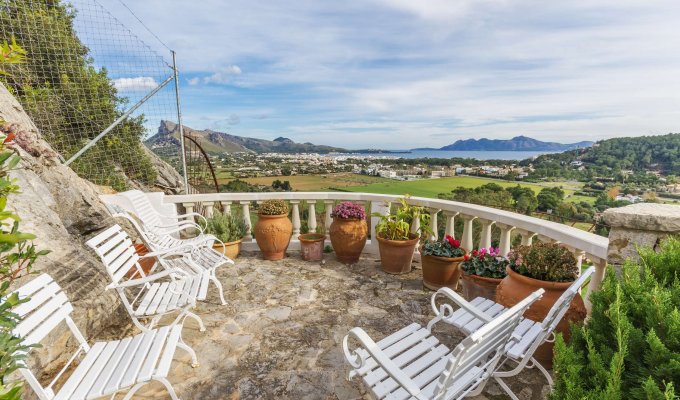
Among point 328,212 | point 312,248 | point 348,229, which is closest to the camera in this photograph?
point 348,229

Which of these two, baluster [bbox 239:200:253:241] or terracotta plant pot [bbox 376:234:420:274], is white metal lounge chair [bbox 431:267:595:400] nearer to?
terracotta plant pot [bbox 376:234:420:274]

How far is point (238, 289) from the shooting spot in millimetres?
3684

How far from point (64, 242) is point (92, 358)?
5.19 feet

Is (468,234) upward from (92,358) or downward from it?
upward

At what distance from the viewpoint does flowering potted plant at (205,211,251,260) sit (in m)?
4.58

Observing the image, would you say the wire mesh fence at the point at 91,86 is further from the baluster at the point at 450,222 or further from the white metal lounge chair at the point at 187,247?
the baluster at the point at 450,222

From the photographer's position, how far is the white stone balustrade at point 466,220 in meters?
2.63

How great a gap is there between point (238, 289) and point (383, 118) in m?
10.6

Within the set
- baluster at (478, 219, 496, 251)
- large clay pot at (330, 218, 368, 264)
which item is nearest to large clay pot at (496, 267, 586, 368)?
baluster at (478, 219, 496, 251)

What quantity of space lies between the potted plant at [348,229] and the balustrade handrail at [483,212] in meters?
0.47

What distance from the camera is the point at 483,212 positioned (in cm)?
365

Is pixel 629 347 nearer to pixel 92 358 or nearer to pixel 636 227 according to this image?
pixel 636 227

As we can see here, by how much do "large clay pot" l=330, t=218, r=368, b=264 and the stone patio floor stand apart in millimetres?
218

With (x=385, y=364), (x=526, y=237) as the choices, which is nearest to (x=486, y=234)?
(x=526, y=237)
